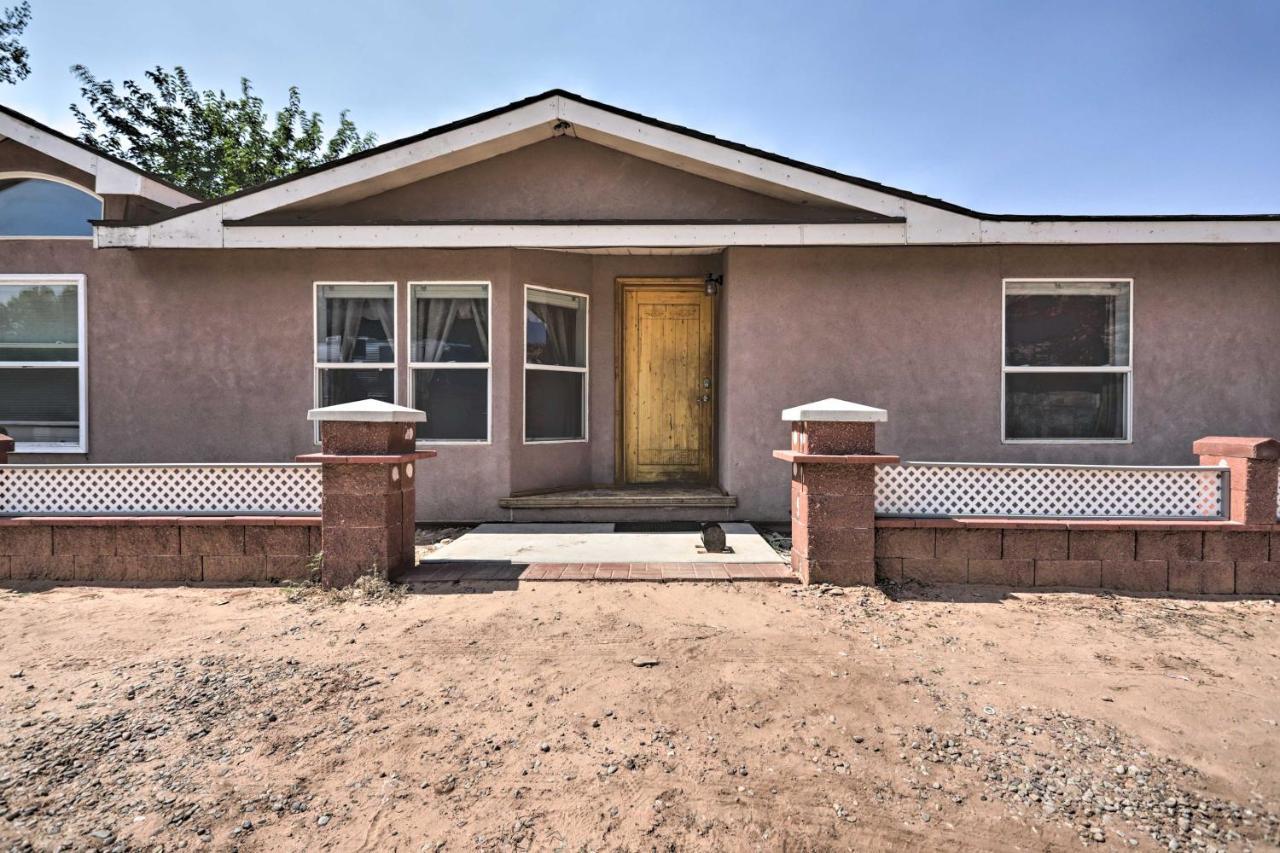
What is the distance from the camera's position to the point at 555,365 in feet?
25.0

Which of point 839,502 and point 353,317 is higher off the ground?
point 353,317

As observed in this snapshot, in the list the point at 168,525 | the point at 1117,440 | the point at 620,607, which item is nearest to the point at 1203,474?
the point at 1117,440

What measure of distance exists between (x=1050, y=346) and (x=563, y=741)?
22.6 ft

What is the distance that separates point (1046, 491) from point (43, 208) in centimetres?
1078

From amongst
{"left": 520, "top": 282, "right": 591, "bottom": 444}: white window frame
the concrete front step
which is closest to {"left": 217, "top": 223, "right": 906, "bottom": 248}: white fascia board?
{"left": 520, "top": 282, "right": 591, "bottom": 444}: white window frame

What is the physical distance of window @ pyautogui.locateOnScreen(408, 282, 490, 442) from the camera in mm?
7131

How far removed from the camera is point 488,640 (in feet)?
12.6

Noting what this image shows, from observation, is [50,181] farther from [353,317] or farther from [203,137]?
[203,137]

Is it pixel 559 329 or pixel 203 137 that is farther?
pixel 203 137

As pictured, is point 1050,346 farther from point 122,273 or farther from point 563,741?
point 122,273

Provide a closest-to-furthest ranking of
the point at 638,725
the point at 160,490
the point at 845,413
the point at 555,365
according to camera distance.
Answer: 1. the point at 638,725
2. the point at 845,413
3. the point at 160,490
4. the point at 555,365

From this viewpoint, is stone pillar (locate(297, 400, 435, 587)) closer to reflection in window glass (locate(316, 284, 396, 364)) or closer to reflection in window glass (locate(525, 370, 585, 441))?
reflection in window glass (locate(316, 284, 396, 364))

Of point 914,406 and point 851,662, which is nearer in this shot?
point 851,662

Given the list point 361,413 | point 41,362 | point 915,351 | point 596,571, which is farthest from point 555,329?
point 41,362
